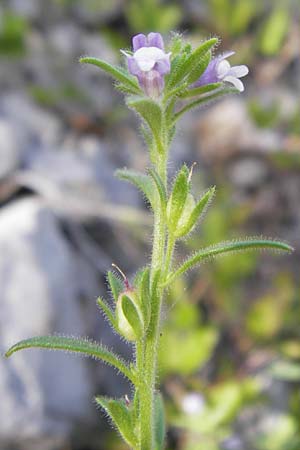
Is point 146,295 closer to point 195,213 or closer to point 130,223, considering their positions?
point 195,213

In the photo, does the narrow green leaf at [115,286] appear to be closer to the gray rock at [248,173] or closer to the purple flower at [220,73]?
the purple flower at [220,73]

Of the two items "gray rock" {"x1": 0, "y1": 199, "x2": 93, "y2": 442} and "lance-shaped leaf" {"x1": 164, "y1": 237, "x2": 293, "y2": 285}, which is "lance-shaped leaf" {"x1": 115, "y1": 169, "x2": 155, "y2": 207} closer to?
"lance-shaped leaf" {"x1": 164, "y1": 237, "x2": 293, "y2": 285}

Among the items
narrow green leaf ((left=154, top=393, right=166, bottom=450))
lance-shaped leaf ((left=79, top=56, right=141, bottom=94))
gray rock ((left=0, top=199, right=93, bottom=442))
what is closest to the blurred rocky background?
gray rock ((left=0, top=199, right=93, bottom=442))

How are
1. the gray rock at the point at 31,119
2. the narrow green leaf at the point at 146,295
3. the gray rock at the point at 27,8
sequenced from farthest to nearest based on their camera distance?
the gray rock at the point at 27,8 < the gray rock at the point at 31,119 < the narrow green leaf at the point at 146,295

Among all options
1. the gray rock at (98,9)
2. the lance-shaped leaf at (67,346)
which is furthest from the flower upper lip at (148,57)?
the gray rock at (98,9)

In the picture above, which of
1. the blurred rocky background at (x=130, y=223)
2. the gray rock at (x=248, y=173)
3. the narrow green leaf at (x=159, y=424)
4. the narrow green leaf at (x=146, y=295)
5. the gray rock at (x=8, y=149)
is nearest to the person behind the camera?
the narrow green leaf at (x=146, y=295)

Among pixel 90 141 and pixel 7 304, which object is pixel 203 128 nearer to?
pixel 90 141

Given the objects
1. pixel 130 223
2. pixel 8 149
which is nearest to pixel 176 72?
pixel 130 223
